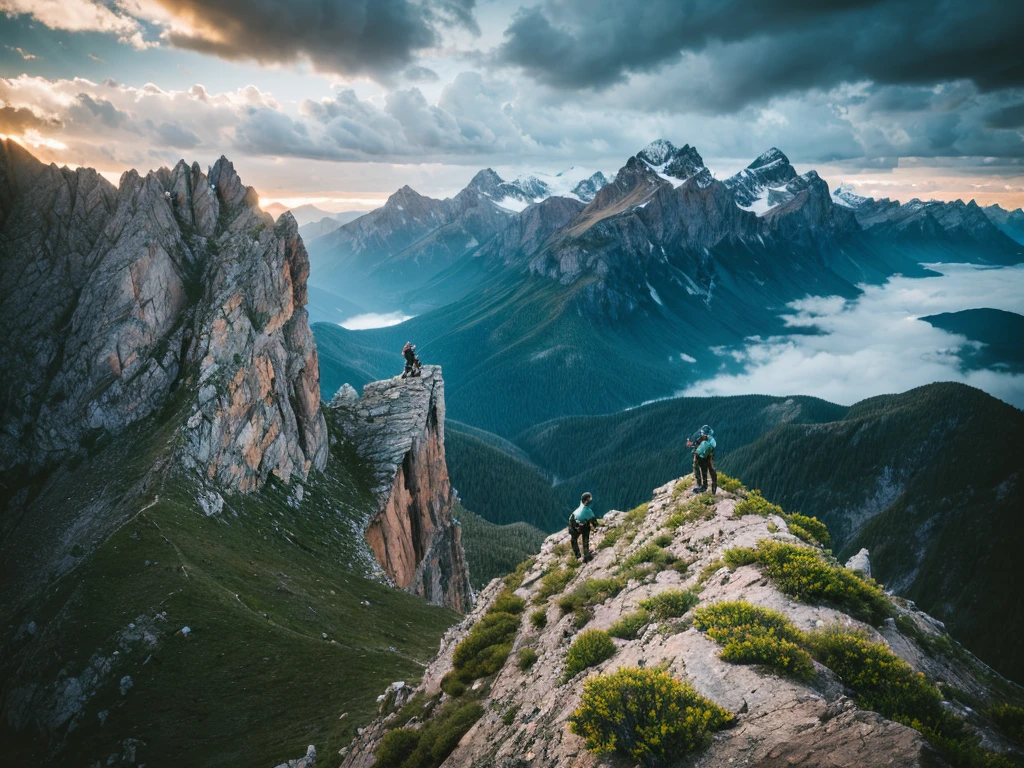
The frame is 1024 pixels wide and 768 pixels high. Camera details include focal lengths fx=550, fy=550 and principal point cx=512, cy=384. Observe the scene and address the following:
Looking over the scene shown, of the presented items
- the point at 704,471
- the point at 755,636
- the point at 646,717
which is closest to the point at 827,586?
the point at 755,636

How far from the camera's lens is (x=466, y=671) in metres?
20.7

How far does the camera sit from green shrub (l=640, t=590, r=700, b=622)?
Result: 675 inches

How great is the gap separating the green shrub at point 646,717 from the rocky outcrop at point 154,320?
4916 cm

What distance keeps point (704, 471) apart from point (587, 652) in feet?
48.1

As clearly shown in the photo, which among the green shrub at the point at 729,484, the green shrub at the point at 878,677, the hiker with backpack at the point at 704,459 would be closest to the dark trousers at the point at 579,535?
the hiker with backpack at the point at 704,459

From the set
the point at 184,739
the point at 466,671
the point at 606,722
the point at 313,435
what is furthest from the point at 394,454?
the point at 606,722

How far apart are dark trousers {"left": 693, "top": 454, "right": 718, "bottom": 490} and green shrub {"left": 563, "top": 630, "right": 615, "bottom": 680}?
40.6 feet

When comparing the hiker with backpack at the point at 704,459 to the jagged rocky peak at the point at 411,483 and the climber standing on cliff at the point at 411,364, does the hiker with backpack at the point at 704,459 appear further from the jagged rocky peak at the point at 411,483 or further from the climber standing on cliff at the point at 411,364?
the climber standing on cliff at the point at 411,364

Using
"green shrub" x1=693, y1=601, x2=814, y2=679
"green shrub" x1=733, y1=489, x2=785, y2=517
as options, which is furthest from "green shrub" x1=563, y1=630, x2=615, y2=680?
"green shrub" x1=733, y1=489, x2=785, y2=517

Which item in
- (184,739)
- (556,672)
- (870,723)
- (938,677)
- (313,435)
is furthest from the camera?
(313,435)

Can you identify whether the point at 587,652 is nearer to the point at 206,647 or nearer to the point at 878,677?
the point at 878,677

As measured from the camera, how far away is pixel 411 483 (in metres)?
82.4

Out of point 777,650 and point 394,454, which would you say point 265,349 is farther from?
point 777,650

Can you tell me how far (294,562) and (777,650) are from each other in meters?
45.4
